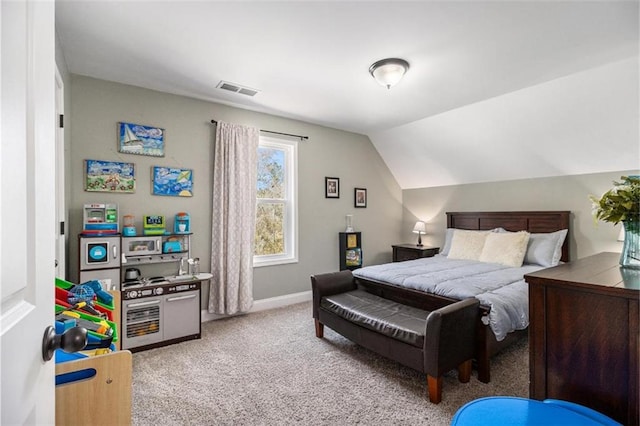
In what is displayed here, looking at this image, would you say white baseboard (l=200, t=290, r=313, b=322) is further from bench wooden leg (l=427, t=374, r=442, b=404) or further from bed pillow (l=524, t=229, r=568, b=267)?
bed pillow (l=524, t=229, r=568, b=267)

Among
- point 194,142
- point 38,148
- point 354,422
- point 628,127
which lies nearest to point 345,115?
point 194,142

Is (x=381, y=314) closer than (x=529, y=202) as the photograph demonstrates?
Yes

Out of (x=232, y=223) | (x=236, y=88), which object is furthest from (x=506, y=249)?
(x=236, y=88)

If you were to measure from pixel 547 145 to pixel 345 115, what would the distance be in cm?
247

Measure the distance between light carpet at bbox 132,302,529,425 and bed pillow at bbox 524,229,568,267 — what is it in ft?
3.87

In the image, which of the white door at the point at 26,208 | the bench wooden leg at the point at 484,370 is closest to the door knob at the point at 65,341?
the white door at the point at 26,208

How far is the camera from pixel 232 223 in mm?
3584

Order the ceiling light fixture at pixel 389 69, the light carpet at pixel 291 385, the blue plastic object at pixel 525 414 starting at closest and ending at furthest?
the blue plastic object at pixel 525 414 → the light carpet at pixel 291 385 → the ceiling light fixture at pixel 389 69

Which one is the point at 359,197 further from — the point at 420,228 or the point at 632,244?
the point at 632,244

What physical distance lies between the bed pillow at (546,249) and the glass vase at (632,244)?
2.27 m

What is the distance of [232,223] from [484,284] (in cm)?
267

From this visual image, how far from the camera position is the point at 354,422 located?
1848mm

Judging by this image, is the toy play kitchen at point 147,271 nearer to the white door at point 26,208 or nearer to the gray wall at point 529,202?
the white door at point 26,208

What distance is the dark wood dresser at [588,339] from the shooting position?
1.15 m
